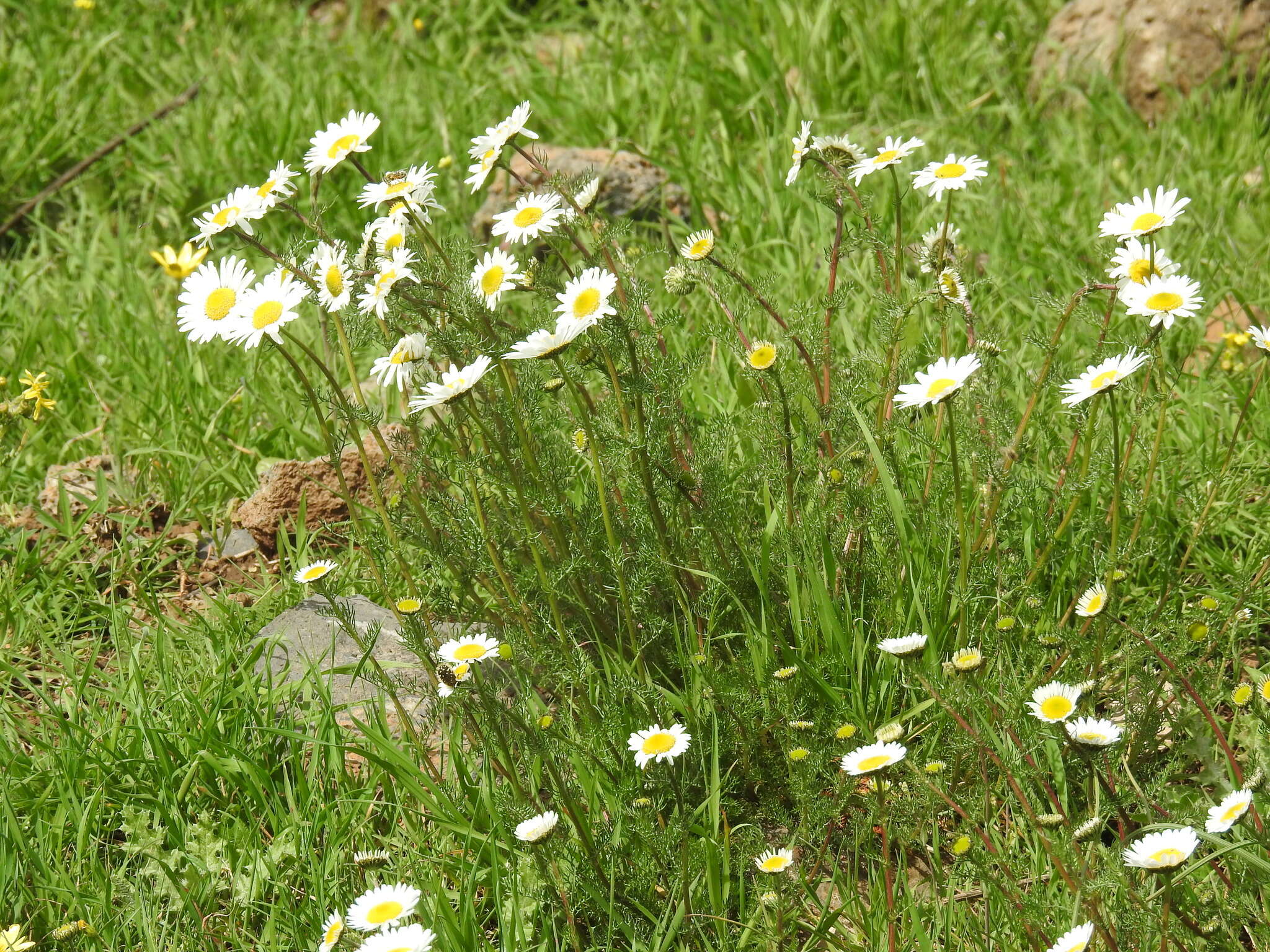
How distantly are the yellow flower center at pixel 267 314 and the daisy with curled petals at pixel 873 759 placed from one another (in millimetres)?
1133

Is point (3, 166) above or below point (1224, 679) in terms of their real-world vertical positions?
above

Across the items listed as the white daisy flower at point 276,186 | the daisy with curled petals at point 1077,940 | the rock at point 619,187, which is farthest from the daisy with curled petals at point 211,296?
the rock at point 619,187

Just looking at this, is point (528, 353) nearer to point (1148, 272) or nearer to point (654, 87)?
point (1148, 272)

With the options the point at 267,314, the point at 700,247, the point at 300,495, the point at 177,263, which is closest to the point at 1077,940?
the point at 700,247

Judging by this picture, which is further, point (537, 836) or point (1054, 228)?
point (1054, 228)

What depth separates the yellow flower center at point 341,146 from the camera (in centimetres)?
223

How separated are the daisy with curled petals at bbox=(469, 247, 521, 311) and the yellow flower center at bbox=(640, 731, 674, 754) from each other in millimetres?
792

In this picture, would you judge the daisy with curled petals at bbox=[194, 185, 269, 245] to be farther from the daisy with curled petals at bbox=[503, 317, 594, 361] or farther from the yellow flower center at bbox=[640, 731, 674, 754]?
the yellow flower center at bbox=[640, 731, 674, 754]

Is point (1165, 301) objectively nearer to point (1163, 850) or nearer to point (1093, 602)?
point (1093, 602)

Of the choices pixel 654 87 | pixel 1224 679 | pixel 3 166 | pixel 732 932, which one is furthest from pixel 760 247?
pixel 3 166

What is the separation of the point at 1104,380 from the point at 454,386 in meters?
1.02

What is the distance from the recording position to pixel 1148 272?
2127mm

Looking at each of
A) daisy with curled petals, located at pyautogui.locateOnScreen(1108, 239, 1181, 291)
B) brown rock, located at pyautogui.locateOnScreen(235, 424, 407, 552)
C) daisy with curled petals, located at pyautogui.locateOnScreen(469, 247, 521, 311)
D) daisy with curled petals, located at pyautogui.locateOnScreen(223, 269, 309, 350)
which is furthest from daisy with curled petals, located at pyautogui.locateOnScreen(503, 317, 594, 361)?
brown rock, located at pyautogui.locateOnScreen(235, 424, 407, 552)

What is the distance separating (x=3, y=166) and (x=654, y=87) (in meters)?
2.55
